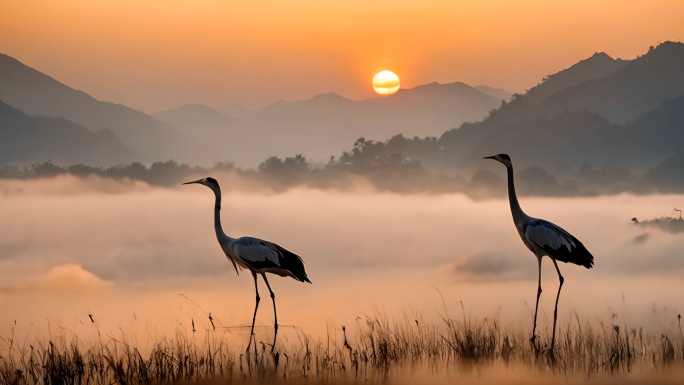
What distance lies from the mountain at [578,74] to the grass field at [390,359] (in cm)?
13205

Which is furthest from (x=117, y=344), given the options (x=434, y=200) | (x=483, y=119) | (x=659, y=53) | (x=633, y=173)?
(x=659, y=53)

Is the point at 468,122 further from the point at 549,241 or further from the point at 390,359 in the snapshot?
the point at 390,359

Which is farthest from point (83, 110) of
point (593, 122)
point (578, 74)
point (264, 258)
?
point (264, 258)

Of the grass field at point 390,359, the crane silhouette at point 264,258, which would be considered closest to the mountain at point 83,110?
the crane silhouette at point 264,258

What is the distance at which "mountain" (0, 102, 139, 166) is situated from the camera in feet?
A: 541

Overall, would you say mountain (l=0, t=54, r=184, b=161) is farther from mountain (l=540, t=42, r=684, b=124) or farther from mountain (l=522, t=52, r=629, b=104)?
mountain (l=540, t=42, r=684, b=124)

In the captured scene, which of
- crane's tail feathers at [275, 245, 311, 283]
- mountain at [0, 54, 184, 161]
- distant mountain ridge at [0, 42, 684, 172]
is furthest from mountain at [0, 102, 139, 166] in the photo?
crane's tail feathers at [275, 245, 311, 283]

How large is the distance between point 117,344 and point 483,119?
419ft

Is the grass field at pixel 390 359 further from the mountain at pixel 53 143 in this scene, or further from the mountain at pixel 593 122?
the mountain at pixel 53 143

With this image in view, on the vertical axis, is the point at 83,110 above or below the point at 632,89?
above

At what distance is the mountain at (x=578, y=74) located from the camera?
5719 inches

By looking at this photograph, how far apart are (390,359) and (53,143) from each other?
163380 mm

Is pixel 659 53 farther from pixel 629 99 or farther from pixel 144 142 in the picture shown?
pixel 144 142

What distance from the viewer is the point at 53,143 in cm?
16938
